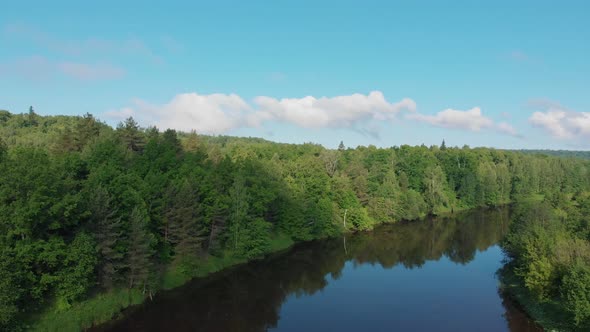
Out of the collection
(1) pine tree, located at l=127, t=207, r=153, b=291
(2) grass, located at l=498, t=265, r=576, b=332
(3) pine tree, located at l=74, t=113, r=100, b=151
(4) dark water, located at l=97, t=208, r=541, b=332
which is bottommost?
(4) dark water, located at l=97, t=208, r=541, b=332

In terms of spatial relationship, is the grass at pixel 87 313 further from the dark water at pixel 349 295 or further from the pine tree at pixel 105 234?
the pine tree at pixel 105 234

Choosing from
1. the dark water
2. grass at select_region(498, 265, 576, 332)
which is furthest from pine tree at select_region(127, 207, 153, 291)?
grass at select_region(498, 265, 576, 332)

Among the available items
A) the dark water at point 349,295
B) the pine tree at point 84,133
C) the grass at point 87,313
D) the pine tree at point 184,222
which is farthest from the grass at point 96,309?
the pine tree at point 84,133

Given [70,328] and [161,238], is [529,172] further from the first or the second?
[70,328]

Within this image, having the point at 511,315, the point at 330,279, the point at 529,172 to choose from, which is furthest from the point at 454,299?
the point at 529,172

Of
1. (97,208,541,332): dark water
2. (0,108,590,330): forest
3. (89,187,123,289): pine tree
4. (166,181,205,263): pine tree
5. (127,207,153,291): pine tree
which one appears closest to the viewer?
(0,108,590,330): forest

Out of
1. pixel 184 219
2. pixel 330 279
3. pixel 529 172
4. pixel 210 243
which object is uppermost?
pixel 529 172

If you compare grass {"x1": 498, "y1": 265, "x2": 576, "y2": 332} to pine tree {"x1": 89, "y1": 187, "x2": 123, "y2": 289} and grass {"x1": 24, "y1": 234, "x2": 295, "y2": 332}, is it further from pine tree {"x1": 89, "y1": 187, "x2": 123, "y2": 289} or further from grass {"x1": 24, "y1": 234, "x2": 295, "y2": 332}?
pine tree {"x1": 89, "y1": 187, "x2": 123, "y2": 289}
